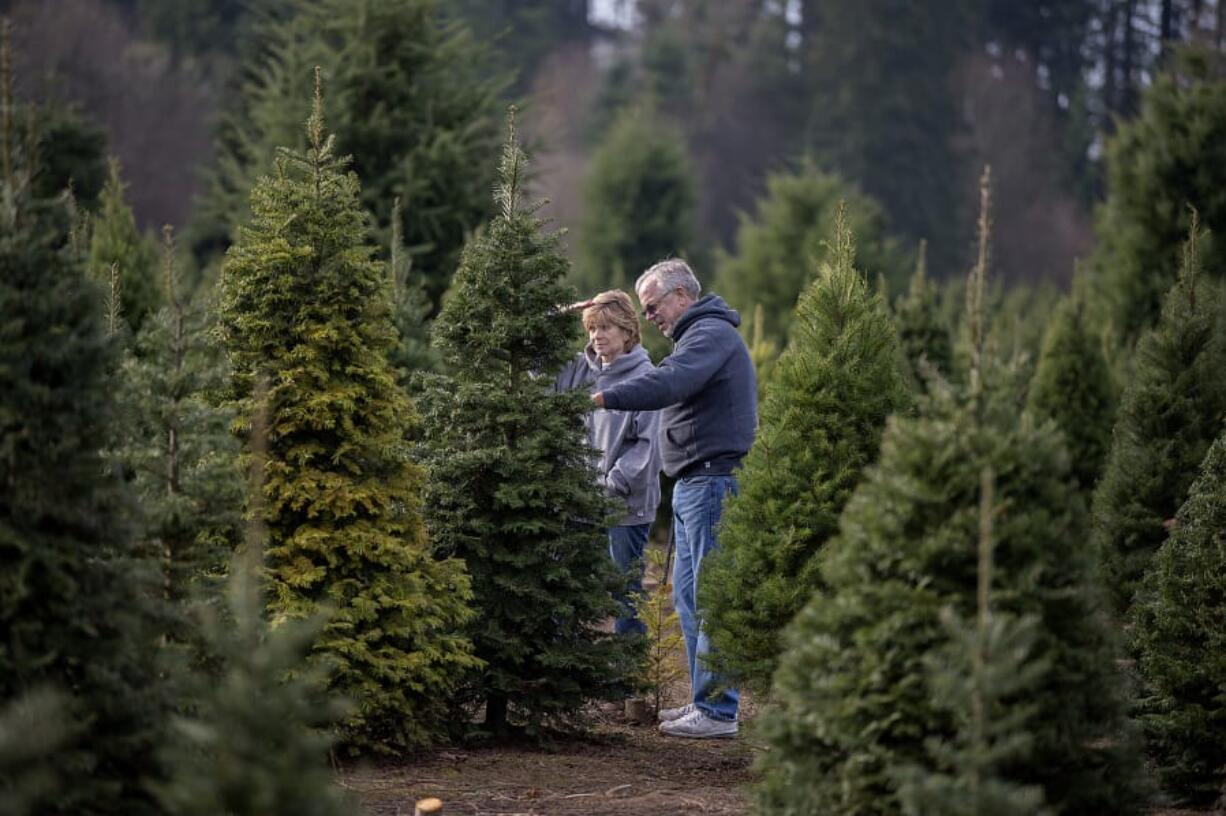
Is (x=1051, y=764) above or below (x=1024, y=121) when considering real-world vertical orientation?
below

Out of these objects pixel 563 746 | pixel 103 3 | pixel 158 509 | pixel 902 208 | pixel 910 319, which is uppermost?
Result: pixel 103 3

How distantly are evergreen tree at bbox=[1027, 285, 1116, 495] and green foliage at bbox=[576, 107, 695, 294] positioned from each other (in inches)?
540

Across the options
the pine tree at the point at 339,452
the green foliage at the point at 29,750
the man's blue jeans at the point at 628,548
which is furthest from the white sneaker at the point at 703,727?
Result: the green foliage at the point at 29,750

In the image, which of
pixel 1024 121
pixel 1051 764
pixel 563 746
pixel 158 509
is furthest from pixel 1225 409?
pixel 1024 121

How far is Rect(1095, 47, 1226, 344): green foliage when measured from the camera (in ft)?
62.8

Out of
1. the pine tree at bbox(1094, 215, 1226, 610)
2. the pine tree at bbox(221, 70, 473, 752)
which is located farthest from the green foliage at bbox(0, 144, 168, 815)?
the pine tree at bbox(1094, 215, 1226, 610)

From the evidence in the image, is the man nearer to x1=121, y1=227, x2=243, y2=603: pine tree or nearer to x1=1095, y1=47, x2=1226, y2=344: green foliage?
x1=121, y1=227, x2=243, y2=603: pine tree

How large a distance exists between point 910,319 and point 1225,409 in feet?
17.5

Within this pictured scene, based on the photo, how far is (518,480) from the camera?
22.5ft

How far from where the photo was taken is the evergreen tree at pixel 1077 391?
1340 centimetres

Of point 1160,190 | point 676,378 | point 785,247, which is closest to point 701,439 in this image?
point 676,378

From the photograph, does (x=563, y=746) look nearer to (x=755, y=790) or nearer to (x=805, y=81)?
(x=755, y=790)

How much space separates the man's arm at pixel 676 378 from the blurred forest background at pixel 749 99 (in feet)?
63.6

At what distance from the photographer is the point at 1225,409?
31.9 ft
